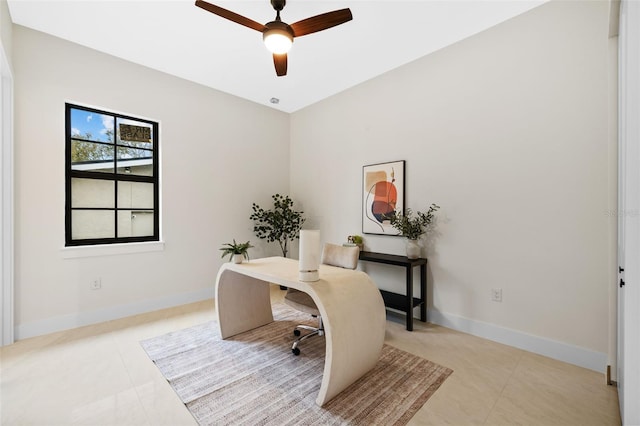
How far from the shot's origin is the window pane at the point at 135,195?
129 inches

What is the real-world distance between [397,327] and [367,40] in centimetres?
290

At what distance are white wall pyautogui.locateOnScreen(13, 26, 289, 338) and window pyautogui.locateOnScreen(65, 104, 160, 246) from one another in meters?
0.15

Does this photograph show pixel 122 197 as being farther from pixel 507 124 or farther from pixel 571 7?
pixel 571 7

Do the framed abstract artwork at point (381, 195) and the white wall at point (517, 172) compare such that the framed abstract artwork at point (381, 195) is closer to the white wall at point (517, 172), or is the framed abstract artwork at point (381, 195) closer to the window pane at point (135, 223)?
the white wall at point (517, 172)

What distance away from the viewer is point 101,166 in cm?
314

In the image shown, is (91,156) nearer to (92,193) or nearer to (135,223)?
(92,193)

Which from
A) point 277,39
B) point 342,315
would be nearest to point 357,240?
point 342,315

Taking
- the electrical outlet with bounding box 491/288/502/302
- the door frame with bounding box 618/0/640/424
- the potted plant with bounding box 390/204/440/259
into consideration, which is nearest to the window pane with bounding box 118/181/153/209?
the potted plant with bounding box 390/204/440/259

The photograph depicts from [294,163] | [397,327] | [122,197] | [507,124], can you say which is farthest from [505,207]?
[122,197]

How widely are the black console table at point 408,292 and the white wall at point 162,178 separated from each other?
211 centimetres

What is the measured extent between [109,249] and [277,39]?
2.77 m

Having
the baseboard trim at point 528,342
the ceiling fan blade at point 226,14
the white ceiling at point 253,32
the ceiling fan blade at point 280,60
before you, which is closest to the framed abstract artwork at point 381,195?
the baseboard trim at point 528,342

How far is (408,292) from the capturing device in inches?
111

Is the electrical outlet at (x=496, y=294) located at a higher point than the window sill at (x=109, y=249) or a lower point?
lower
